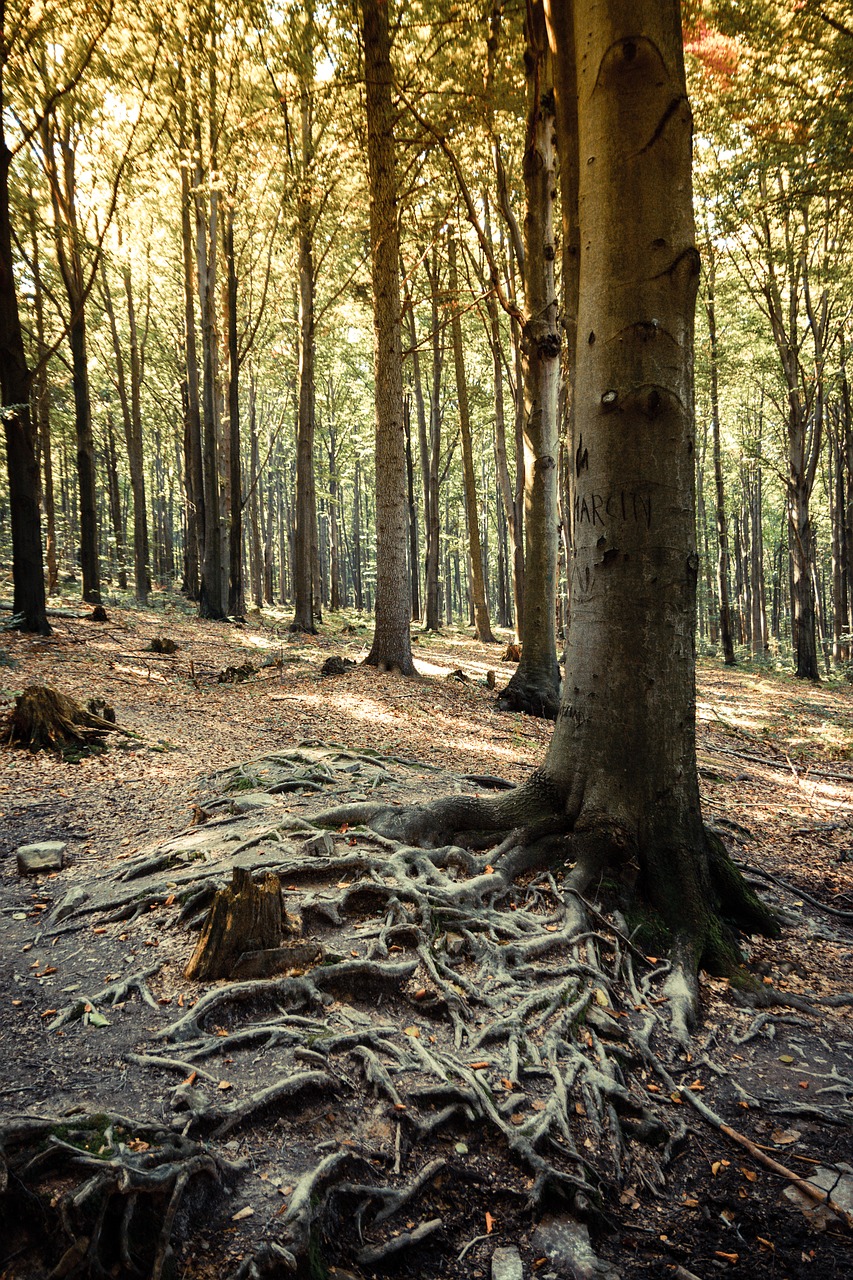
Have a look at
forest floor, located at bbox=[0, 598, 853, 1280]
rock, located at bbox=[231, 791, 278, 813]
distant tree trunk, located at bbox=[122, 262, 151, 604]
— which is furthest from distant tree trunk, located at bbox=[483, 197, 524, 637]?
forest floor, located at bbox=[0, 598, 853, 1280]

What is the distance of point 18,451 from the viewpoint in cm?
1155

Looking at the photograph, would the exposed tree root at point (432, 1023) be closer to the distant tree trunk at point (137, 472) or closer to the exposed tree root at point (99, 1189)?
the exposed tree root at point (99, 1189)

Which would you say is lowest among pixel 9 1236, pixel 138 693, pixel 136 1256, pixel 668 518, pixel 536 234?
pixel 136 1256

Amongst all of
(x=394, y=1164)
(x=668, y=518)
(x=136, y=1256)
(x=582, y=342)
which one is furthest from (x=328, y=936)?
(x=582, y=342)

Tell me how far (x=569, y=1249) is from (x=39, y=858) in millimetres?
4159

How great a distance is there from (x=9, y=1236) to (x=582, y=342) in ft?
16.2

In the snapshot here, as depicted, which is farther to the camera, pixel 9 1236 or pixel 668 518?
pixel 668 518

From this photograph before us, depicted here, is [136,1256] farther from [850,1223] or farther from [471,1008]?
[850,1223]

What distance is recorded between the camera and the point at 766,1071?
3254 millimetres

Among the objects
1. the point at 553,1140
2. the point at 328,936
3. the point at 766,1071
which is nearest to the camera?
the point at 553,1140

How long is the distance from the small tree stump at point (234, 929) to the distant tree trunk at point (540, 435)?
7.53m

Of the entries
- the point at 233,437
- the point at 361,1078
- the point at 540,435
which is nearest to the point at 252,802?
the point at 361,1078

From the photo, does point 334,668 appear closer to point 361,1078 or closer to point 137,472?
point 361,1078

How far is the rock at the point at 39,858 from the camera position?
15.4ft
